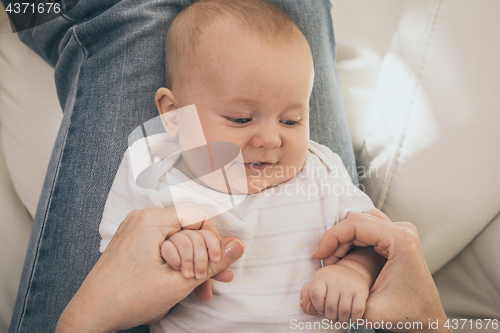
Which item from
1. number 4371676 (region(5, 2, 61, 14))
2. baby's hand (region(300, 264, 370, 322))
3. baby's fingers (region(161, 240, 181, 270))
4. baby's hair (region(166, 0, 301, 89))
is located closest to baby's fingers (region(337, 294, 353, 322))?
baby's hand (region(300, 264, 370, 322))

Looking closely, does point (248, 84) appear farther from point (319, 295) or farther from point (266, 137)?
point (319, 295)

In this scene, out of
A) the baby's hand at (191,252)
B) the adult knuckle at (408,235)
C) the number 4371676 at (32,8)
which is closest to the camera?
the baby's hand at (191,252)

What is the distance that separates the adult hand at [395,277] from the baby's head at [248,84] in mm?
208

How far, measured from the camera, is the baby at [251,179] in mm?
638

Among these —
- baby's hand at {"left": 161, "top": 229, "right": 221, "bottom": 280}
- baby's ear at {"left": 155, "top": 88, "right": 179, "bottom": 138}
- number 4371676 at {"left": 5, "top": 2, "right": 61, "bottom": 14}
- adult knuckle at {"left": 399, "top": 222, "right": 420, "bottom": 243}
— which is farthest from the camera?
number 4371676 at {"left": 5, "top": 2, "right": 61, "bottom": 14}

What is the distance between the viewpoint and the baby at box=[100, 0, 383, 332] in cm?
64

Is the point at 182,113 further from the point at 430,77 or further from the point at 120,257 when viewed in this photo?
the point at 430,77

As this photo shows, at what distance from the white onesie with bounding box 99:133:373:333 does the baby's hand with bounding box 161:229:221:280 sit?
4.5 inches

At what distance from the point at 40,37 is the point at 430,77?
1.21 meters

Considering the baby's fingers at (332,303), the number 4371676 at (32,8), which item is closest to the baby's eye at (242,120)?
the baby's fingers at (332,303)

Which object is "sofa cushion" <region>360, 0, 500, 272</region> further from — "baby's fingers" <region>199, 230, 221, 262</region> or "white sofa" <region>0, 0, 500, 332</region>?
"baby's fingers" <region>199, 230, 221, 262</region>

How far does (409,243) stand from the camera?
2.07 ft

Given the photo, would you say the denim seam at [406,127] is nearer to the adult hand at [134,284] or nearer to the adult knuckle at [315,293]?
the adult knuckle at [315,293]

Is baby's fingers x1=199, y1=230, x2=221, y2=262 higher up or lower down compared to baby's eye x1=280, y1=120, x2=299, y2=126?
lower down
